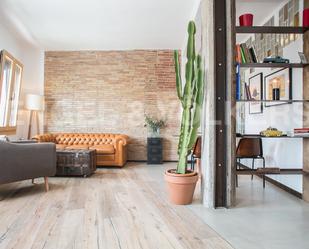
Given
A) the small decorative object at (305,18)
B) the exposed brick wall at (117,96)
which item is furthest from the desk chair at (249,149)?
Result: the exposed brick wall at (117,96)

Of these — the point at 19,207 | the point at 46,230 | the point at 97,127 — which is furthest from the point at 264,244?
the point at 97,127

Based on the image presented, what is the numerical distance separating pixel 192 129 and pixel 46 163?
7.38 ft

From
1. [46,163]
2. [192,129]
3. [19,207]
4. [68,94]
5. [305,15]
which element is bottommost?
[19,207]

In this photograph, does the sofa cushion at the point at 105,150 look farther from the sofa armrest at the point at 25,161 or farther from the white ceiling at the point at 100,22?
the white ceiling at the point at 100,22

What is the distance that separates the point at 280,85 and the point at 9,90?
18.3ft

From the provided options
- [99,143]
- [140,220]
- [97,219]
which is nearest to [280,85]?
[140,220]

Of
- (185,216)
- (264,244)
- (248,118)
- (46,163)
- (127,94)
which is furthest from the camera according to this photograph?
(127,94)

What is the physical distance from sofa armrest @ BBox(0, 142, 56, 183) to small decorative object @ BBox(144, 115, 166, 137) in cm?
337

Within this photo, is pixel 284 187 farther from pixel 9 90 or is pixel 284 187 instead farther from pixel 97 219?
pixel 9 90

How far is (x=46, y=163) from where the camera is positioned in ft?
12.5

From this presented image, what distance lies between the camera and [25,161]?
139 inches

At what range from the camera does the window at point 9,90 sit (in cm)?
546

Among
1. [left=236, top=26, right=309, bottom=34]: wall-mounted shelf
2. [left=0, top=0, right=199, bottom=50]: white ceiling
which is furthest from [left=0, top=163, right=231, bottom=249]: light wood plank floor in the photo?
[left=0, top=0, right=199, bottom=50]: white ceiling

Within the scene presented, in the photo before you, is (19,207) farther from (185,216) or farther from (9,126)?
(9,126)
